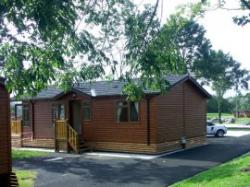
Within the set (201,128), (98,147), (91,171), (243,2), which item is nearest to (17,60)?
(243,2)

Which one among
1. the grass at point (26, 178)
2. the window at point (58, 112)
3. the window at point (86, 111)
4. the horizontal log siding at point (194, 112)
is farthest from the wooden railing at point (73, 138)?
the horizontal log siding at point (194, 112)

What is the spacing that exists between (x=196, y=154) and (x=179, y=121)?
131 inches

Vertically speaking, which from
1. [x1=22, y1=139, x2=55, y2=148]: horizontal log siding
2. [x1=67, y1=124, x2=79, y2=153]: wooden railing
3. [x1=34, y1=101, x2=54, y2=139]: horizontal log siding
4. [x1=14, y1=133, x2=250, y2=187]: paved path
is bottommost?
[x1=14, y1=133, x2=250, y2=187]: paved path

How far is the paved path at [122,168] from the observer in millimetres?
15047

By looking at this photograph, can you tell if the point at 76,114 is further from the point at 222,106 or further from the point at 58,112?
the point at 222,106

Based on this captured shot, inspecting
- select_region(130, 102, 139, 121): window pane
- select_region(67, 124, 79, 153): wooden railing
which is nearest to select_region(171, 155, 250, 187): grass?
select_region(130, 102, 139, 121): window pane

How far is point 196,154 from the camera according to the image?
72.5 feet

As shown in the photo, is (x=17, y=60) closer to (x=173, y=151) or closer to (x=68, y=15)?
(x=68, y=15)

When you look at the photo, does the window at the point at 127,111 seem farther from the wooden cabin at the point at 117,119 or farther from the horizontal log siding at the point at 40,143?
the horizontal log siding at the point at 40,143

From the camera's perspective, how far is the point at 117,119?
952 inches

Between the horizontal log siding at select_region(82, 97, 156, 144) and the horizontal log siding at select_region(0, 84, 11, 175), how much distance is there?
31.0ft

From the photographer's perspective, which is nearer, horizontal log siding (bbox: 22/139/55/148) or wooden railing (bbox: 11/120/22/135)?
horizontal log siding (bbox: 22/139/55/148)

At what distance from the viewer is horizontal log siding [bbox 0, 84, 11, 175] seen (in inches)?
575

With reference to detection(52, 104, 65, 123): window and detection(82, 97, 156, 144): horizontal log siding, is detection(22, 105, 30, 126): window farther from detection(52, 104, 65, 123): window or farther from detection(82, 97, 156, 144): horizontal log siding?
detection(82, 97, 156, 144): horizontal log siding
